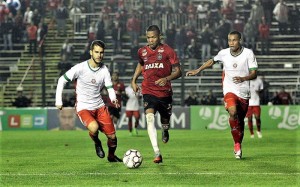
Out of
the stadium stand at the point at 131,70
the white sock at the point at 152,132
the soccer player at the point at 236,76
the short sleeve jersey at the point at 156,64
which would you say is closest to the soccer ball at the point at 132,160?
the white sock at the point at 152,132

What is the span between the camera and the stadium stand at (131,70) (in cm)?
3747

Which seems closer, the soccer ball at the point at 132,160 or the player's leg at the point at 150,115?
the soccer ball at the point at 132,160

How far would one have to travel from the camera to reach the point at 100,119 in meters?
16.1

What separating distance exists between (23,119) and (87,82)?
848 inches

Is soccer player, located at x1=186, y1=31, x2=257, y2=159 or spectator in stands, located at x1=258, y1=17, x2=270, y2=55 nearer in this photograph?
soccer player, located at x1=186, y1=31, x2=257, y2=159

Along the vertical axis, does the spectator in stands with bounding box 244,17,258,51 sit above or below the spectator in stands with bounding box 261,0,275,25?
below

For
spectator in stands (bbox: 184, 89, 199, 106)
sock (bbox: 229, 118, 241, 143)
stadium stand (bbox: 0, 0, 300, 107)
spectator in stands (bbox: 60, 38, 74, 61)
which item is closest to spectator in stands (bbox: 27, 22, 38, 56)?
stadium stand (bbox: 0, 0, 300, 107)

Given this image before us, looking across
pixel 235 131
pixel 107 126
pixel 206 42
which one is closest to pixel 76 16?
pixel 206 42

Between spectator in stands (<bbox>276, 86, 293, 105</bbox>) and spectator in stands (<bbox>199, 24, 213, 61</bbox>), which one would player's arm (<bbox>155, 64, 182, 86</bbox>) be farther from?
spectator in stands (<bbox>199, 24, 213, 61</bbox>)

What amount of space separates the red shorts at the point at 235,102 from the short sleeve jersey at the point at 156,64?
1407 mm

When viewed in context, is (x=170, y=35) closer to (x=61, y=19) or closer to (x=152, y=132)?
(x=61, y=19)

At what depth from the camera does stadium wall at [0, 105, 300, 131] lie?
35312 millimetres

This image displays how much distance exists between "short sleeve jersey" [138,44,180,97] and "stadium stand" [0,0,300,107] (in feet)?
65.3

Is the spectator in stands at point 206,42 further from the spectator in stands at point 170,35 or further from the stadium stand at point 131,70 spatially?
the spectator in stands at point 170,35
